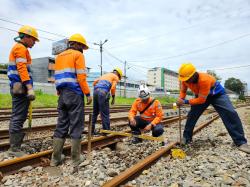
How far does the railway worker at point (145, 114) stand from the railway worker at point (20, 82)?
2360mm

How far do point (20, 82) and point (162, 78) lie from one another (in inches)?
5622

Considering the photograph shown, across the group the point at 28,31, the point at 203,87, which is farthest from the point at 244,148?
the point at 28,31

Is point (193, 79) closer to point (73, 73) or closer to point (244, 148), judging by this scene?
→ point (244, 148)

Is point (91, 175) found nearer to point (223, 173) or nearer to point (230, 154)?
point (223, 173)

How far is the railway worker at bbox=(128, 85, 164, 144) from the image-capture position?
596 centimetres

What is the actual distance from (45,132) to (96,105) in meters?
1.62

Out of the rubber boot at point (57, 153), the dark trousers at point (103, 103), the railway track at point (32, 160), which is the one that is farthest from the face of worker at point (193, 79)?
the rubber boot at point (57, 153)

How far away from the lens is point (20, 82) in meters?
4.71

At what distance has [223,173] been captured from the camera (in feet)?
12.8

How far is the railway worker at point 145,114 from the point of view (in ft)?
19.6

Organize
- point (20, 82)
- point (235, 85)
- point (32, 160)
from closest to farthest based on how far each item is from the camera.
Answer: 1. point (32, 160)
2. point (20, 82)
3. point (235, 85)

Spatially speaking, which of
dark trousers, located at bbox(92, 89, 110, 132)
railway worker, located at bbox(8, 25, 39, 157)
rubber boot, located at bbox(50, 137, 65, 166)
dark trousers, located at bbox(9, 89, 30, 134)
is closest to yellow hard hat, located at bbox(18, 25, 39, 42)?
railway worker, located at bbox(8, 25, 39, 157)

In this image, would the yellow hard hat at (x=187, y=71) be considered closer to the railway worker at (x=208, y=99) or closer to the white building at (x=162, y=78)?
the railway worker at (x=208, y=99)

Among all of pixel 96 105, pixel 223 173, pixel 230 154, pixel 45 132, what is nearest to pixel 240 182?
pixel 223 173
